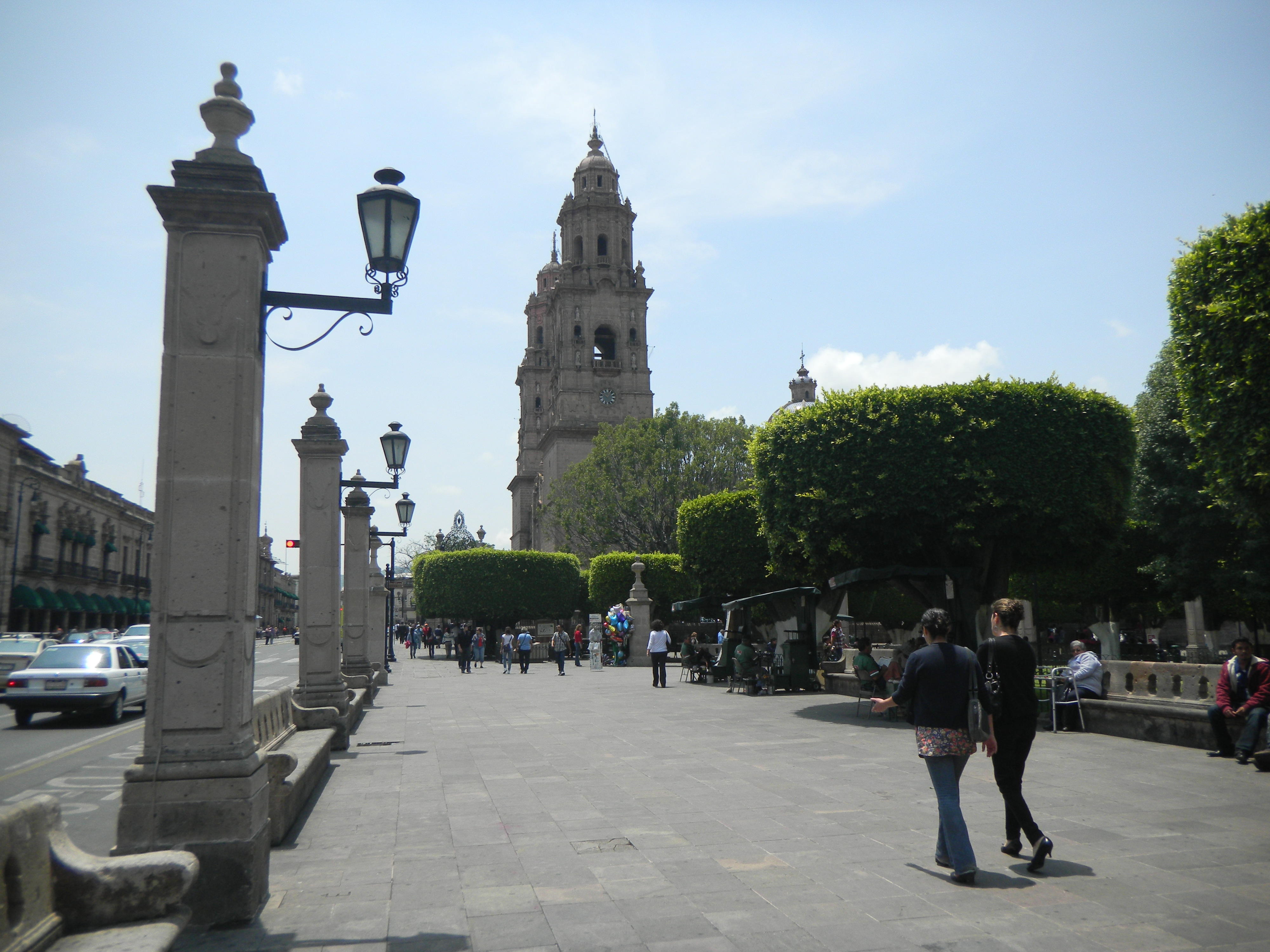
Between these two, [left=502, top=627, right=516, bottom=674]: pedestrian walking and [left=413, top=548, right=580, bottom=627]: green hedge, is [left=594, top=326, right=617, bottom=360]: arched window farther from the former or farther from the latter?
[left=502, top=627, right=516, bottom=674]: pedestrian walking

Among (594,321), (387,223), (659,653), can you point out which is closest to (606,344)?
(594,321)

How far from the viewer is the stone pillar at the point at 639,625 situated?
36.9m

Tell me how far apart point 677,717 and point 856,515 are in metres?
4.62

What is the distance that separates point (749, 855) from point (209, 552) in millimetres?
3946

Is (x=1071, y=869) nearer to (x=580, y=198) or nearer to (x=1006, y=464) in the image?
(x=1006, y=464)

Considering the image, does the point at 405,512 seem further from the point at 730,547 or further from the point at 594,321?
the point at 594,321

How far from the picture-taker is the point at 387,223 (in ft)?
20.6

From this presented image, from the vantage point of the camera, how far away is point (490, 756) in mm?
11461

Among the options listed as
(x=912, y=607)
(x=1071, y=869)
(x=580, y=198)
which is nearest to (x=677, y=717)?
(x=1071, y=869)

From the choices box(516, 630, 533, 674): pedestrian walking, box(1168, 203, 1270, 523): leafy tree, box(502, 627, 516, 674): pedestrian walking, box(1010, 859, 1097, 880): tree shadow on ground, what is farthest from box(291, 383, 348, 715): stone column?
box(502, 627, 516, 674): pedestrian walking

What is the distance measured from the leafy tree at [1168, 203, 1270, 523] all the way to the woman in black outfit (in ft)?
36.6

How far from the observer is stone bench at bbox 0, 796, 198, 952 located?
11.3ft

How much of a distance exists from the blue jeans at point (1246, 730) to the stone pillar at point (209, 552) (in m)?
9.87

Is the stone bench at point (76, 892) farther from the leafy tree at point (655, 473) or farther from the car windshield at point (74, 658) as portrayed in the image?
the leafy tree at point (655, 473)
